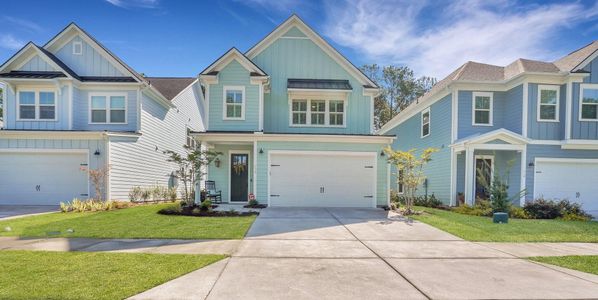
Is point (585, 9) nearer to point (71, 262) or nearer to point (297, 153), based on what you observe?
point (297, 153)

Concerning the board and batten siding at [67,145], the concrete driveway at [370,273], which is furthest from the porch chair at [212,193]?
the concrete driveway at [370,273]

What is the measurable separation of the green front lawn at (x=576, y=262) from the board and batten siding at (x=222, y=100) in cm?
1053

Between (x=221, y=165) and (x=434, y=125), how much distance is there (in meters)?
10.9

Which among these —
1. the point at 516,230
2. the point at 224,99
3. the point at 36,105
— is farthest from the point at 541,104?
the point at 36,105

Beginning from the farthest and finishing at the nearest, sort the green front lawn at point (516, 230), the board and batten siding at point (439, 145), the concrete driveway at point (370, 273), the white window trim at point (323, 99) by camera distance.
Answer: the white window trim at point (323, 99)
the board and batten siding at point (439, 145)
the green front lawn at point (516, 230)
the concrete driveway at point (370, 273)

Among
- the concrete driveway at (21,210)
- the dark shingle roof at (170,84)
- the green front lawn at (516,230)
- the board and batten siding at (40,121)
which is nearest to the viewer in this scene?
the green front lawn at (516,230)

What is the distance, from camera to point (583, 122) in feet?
41.4

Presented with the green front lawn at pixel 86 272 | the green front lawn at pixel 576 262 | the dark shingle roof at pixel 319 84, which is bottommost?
the green front lawn at pixel 576 262

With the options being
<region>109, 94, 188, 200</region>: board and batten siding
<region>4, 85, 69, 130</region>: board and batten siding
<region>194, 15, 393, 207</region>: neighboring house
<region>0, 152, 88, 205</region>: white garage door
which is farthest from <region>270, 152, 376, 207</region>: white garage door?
<region>4, 85, 69, 130</region>: board and batten siding

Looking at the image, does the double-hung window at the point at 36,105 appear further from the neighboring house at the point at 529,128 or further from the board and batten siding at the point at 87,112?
the neighboring house at the point at 529,128

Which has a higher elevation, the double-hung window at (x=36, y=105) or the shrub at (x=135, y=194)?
the double-hung window at (x=36, y=105)

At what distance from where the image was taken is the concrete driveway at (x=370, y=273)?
3816 millimetres

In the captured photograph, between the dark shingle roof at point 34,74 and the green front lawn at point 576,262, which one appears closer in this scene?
the green front lawn at point 576,262

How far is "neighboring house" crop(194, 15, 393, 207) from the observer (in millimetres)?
12227
